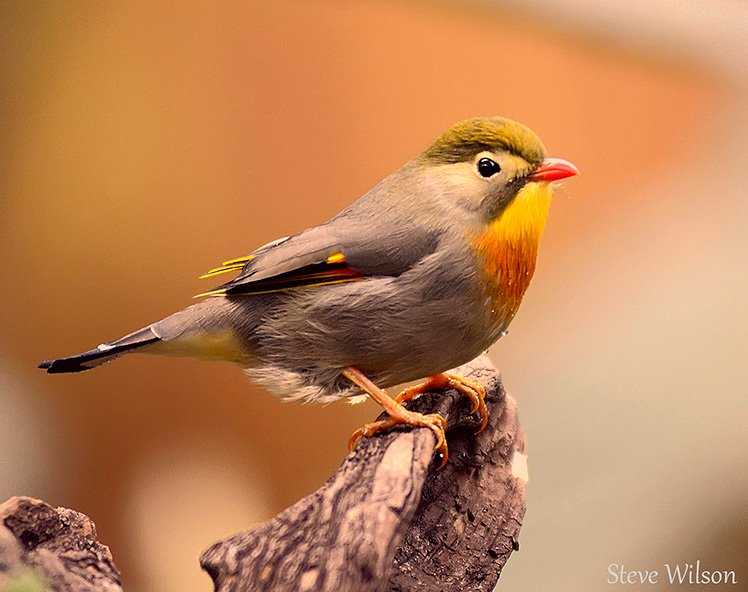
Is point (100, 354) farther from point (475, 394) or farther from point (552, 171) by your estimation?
point (552, 171)

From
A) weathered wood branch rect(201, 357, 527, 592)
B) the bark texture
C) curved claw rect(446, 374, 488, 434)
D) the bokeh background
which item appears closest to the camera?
weathered wood branch rect(201, 357, 527, 592)

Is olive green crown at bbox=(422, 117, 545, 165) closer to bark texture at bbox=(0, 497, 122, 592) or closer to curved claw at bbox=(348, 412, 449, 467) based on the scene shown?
curved claw at bbox=(348, 412, 449, 467)

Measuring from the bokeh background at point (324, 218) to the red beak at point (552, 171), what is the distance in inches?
42.6

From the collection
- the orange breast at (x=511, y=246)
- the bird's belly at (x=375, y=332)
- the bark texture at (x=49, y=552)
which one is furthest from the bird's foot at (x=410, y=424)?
the bark texture at (x=49, y=552)

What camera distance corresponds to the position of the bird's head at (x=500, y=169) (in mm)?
1983

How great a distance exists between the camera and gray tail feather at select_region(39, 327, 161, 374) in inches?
77.6

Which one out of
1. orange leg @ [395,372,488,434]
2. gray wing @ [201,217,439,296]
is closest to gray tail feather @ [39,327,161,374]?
gray wing @ [201,217,439,296]

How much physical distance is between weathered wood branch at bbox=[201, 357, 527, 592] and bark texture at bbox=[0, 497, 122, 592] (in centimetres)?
28

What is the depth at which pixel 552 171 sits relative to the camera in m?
1.99

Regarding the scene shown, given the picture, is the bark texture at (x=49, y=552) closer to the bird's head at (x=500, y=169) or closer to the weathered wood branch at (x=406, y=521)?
the weathered wood branch at (x=406, y=521)

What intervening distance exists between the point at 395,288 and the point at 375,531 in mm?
576

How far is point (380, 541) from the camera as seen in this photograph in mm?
1523

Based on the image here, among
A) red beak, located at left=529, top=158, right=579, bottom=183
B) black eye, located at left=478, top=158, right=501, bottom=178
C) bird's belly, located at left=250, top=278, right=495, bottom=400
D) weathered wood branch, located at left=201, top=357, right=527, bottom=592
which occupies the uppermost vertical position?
black eye, located at left=478, top=158, right=501, bottom=178

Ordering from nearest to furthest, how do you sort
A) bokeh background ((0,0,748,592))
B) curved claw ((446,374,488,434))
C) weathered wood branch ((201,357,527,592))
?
weathered wood branch ((201,357,527,592)) < curved claw ((446,374,488,434)) < bokeh background ((0,0,748,592))
